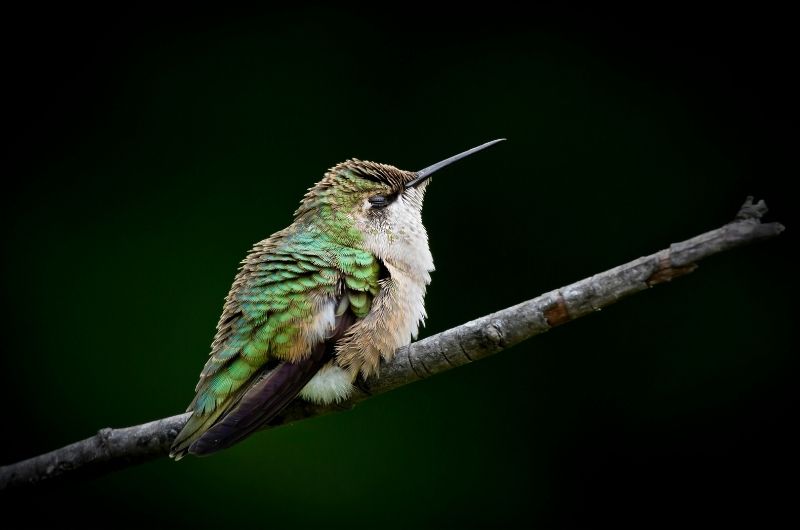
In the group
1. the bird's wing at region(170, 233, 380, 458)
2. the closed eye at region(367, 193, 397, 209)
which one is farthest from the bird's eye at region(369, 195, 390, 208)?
the bird's wing at region(170, 233, 380, 458)

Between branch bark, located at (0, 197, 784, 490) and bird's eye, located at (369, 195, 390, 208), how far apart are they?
883 millimetres

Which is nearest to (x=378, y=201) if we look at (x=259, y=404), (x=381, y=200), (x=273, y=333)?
(x=381, y=200)

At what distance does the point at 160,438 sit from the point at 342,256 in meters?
0.88

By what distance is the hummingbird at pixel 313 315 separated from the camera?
96.6 inches

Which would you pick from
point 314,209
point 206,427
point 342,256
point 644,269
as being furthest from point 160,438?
point 644,269

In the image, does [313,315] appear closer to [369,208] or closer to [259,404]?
[259,404]

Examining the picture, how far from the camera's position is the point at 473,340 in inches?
86.7

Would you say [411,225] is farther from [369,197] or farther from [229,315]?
[229,315]

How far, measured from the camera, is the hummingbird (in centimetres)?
245

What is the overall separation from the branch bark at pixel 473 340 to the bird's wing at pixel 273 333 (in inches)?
7.1

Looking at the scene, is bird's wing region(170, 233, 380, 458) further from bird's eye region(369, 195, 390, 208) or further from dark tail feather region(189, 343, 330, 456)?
bird's eye region(369, 195, 390, 208)

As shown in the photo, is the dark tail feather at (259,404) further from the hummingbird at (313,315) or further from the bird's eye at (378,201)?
the bird's eye at (378,201)

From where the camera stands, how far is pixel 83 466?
8.62 feet

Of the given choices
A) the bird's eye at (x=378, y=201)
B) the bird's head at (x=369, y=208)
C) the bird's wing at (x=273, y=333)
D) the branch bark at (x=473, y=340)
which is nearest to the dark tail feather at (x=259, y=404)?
the bird's wing at (x=273, y=333)
